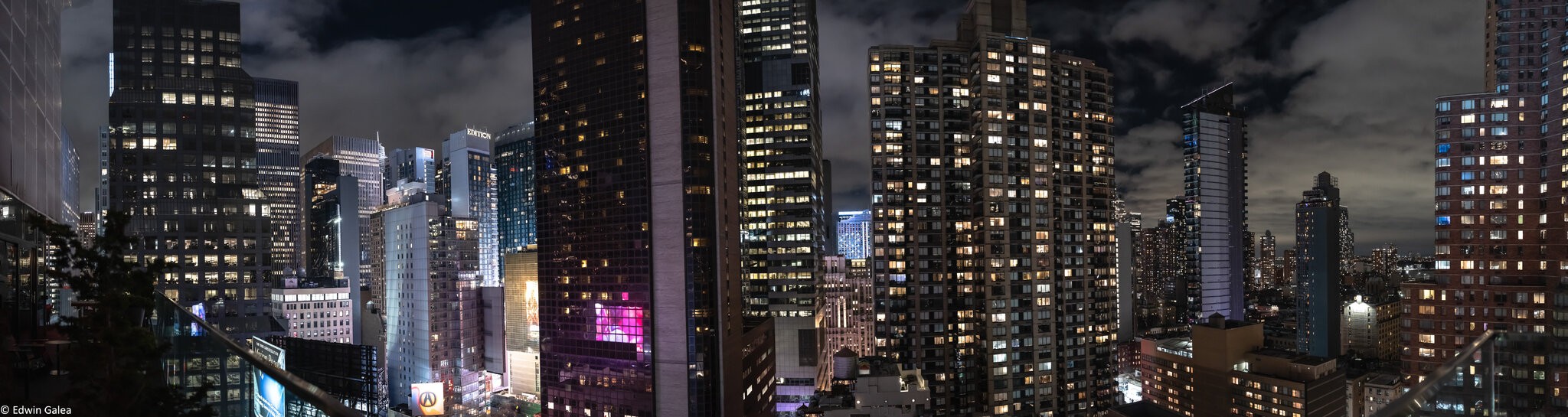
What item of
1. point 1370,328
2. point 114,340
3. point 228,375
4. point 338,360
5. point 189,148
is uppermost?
point 189,148

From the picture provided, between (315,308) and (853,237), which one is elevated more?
(853,237)

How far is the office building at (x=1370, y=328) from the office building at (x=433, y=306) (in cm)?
14130

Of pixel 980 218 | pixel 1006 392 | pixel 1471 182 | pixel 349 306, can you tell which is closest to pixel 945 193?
pixel 980 218

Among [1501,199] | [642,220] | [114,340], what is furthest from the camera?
[642,220]

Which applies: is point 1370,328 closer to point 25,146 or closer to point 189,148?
point 25,146

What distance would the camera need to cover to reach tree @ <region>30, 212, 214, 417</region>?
7.12m

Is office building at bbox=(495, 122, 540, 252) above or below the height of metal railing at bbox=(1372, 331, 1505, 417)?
above

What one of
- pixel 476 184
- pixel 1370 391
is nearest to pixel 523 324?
pixel 476 184

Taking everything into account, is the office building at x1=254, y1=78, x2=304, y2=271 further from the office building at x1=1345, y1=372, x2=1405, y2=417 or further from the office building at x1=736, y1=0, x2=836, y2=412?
the office building at x1=1345, y1=372, x2=1405, y2=417

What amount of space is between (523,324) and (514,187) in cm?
7968

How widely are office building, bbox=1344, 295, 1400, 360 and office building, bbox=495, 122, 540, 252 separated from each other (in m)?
160

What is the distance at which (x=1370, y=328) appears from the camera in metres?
123

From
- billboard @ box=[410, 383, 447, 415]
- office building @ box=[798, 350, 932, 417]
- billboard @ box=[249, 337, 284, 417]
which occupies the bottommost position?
billboard @ box=[410, 383, 447, 415]

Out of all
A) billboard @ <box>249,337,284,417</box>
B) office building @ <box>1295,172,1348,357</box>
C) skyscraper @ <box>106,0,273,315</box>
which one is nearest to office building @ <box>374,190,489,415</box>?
skyscraper @ <box>106,0,273,315</box>
